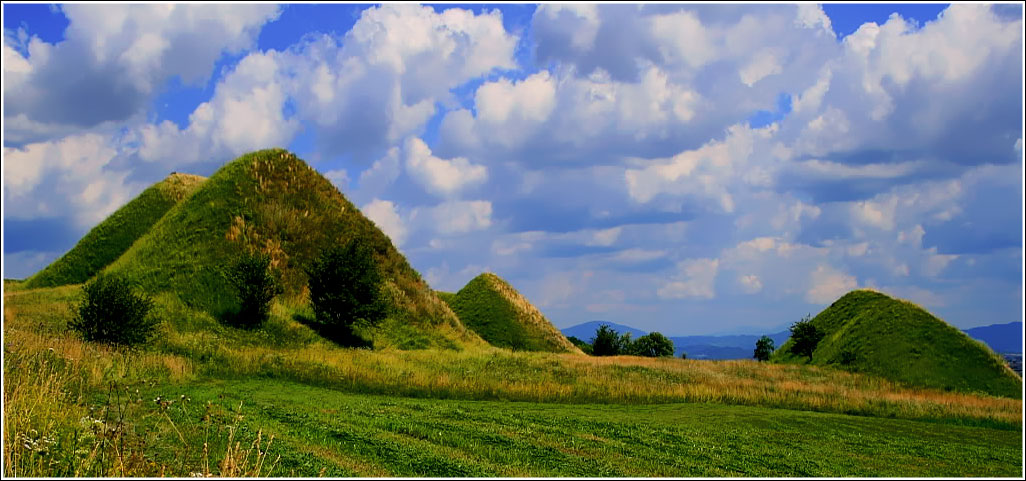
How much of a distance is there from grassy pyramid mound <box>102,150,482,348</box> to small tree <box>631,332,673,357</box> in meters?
47.9

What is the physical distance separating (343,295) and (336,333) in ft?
7.60

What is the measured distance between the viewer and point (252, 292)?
1551 inches

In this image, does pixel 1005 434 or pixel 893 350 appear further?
pixel 893 350

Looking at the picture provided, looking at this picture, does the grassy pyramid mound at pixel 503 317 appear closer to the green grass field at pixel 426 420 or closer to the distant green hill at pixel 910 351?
the distant green hill at pixel 910 351

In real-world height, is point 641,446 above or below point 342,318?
below

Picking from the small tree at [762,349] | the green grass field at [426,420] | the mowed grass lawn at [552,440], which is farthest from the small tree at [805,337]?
the mowed grass lawn at [552,440]

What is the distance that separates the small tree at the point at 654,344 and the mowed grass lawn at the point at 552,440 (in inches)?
2970

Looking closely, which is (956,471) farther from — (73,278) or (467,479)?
(73,278)

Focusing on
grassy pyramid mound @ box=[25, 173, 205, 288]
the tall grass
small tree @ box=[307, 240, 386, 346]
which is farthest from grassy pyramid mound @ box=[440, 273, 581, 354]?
the tall grass

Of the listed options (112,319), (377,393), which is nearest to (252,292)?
(112,319)

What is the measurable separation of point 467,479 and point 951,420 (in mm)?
23875

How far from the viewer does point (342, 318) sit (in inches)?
1649

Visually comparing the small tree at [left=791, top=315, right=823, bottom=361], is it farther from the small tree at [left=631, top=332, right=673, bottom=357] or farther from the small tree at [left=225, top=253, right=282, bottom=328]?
the small tree at [left=225, top=253, right=282, bottom=328]

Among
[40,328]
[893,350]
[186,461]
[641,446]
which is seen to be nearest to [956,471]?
[641,446]
